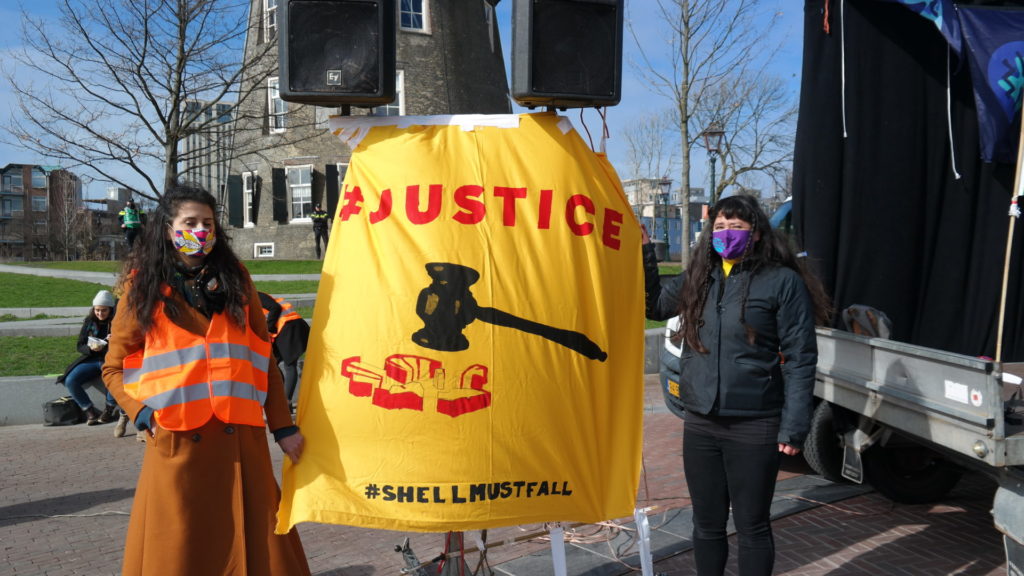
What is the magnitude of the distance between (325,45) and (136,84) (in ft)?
30.8

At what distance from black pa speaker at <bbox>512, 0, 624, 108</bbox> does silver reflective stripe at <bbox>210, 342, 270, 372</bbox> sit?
55.0 inches

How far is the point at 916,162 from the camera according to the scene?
647cm

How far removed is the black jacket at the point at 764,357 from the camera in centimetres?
319

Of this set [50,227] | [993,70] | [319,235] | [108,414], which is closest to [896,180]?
[993,70]

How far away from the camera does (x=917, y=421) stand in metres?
3.78

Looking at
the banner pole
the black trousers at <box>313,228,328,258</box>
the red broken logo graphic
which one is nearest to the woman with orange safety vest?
the red broken logo graphic

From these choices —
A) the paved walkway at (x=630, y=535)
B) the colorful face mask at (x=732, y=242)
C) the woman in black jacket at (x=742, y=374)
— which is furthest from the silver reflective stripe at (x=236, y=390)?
the colorful face mask at (x=732, y=242)

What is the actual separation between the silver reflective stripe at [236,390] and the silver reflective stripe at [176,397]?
5 centimetres

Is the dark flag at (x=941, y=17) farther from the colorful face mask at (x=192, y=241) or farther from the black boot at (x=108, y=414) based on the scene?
the black boot at (x=108, y=414)

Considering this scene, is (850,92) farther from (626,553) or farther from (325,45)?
(325,45)

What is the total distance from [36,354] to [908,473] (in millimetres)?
9619

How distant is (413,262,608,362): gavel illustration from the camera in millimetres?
2783

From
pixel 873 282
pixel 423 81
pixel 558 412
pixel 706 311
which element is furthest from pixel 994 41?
pixel 423 81

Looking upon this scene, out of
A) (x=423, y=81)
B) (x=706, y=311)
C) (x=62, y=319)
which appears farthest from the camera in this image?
(x=423, y=81)
